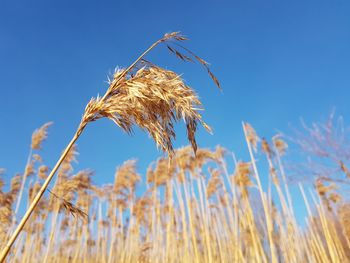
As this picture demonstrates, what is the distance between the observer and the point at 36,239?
6.68 metres

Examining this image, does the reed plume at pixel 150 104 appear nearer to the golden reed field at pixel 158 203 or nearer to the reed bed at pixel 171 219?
the golden reed field at pixel 158 203

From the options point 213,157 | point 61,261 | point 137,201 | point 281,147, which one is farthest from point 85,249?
point 281,147

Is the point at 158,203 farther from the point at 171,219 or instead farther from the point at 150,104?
the point at 150,104

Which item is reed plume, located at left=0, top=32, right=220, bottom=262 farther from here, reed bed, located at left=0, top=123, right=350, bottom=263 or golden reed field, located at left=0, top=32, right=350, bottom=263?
reed bed, located at left=0, top=123, right=350, bottom=263

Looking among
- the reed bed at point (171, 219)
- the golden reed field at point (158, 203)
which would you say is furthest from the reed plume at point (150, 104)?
the reed bed at point (171, 219)

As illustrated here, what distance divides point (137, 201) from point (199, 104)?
7802 millimetres

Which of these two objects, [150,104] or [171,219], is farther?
[171,219]

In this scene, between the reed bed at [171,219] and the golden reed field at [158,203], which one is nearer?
the golden reed field at [158,203]

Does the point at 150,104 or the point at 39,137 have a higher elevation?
the point at 39,137

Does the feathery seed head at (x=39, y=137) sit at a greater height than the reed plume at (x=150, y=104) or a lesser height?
greater

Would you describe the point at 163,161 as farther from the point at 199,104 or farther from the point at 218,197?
the point at 199,104

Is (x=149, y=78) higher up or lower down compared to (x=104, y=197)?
lower down

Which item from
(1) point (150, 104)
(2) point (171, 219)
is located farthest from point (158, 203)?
(1) point (150, 104)

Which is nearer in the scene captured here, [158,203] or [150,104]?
[150,104]
